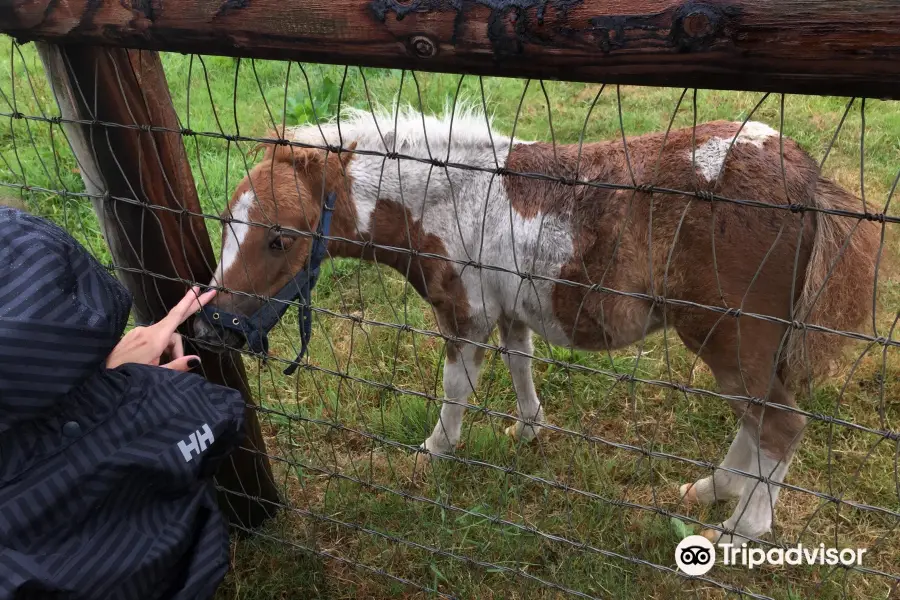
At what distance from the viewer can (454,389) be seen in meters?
2.71

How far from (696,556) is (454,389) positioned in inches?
40.8

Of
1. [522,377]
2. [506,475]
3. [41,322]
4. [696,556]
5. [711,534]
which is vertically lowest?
[711,534]

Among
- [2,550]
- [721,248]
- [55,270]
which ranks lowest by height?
[2,550]

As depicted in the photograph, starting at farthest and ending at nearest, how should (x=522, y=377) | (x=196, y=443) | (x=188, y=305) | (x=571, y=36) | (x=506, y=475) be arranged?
(x=522, y=377)
(x=506, y=475)
(x=188, y=305)
(x=196, y=443)
(x=571, y=36)

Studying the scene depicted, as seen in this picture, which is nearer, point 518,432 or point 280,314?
point 280,314

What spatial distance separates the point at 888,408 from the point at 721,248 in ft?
5.22

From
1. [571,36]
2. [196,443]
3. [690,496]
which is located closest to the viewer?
[571,36]

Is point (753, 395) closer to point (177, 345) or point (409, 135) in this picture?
point (409, 135)

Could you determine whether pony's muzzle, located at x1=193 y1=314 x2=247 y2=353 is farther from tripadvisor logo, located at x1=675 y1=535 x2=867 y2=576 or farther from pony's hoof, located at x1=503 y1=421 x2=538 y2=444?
tripadvisor logo, located at x1=675 y1=535 x2=867 y2=576

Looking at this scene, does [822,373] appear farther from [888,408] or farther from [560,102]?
[560,102]

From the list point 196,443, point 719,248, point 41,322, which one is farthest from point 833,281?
point 41,322

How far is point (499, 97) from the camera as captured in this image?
5.46 meters

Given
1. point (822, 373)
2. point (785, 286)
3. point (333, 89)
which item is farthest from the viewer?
point (333, 89)

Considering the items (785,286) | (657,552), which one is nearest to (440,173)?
(785,286)
